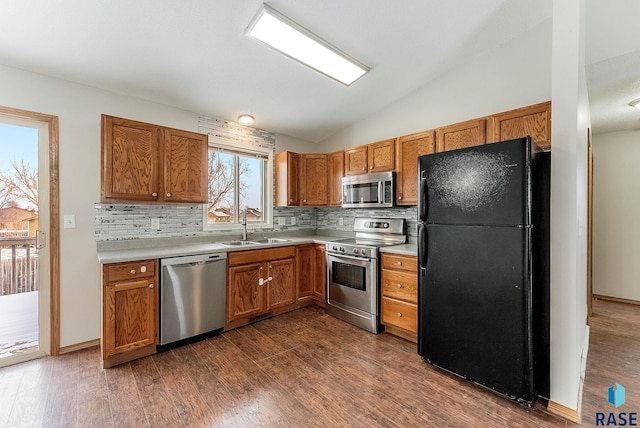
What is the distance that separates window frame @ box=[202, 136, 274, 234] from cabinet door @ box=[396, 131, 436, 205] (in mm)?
1846

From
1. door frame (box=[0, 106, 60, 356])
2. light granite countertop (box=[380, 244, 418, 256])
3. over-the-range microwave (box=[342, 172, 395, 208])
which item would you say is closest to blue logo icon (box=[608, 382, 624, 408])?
light granite countertop (box=[380, 244, 418, 256])

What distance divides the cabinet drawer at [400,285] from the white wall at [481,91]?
69.9 inches

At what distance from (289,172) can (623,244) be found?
16.2ft

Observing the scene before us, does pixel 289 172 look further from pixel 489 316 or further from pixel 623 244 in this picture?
pixel 623 244

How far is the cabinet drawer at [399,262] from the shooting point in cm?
274

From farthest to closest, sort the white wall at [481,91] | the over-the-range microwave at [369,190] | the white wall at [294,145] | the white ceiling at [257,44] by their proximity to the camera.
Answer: the white wall at [294,145]
the over-the-range microwave at [369,190]
the white wall at [481,91]
the white ceiling at [257,44]

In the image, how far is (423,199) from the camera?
90.9 inches

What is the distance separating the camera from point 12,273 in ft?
7.82

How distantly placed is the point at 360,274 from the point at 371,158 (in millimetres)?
1449

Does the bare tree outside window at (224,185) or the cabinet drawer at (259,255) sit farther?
the bare tree outside window at (224,185)

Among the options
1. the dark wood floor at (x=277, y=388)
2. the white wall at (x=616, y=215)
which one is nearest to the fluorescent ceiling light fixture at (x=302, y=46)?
the dark wood floor at (x=277, y=388)

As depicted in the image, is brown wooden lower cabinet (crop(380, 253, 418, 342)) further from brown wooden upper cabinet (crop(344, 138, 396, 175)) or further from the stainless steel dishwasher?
the stainless steel dishwasher

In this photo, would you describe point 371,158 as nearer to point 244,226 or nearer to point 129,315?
point 244,226

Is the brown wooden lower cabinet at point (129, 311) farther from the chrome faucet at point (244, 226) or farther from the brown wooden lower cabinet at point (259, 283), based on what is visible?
the chrome faucet at point (244, 226)
